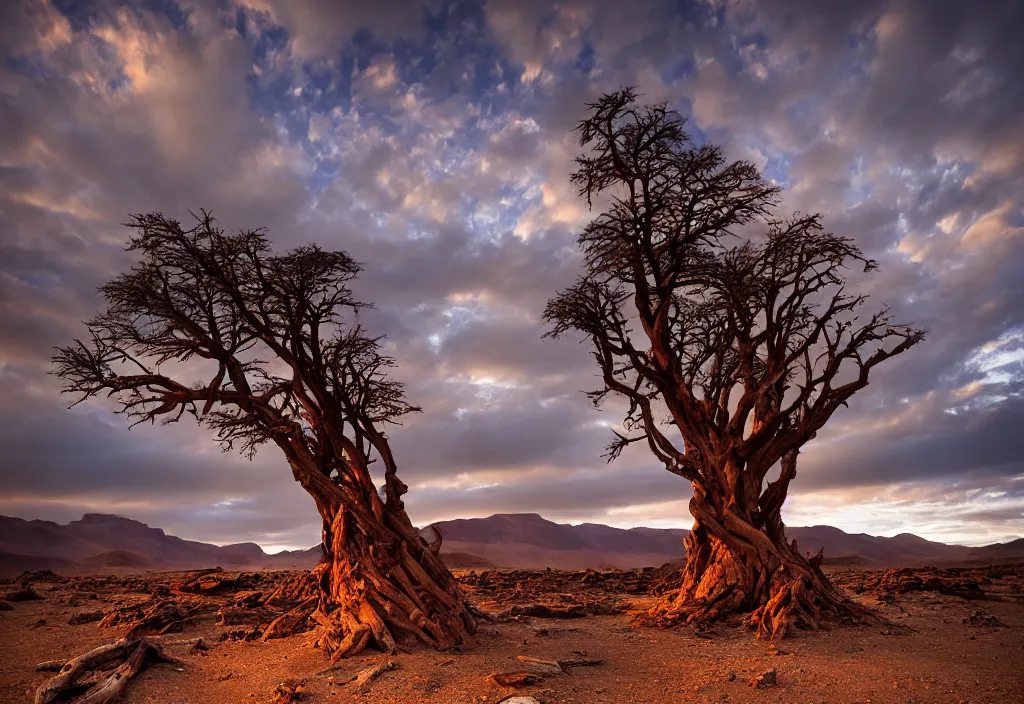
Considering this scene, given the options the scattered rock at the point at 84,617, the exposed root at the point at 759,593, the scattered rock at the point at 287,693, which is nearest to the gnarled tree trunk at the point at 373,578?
the scattered rock at the point at 287,693

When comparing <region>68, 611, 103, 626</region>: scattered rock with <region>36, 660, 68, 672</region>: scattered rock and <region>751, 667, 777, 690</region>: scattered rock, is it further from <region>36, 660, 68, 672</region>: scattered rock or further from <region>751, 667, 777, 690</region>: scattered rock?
<region>751, 667, 777, 690</region>: scattered rock

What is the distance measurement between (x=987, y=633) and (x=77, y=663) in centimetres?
1951

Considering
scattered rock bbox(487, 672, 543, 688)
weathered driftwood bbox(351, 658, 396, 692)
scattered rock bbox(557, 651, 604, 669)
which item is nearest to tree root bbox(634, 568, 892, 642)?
scattered rock bbox(557, 651, 604, 669)

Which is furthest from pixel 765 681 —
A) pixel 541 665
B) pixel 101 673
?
pixel 101 673

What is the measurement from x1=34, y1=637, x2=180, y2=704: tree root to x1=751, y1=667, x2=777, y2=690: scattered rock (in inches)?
418

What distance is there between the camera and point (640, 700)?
396 inches

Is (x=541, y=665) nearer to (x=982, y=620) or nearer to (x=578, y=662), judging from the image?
(x=578, y=662)

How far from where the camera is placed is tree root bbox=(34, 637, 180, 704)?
9.91 meters

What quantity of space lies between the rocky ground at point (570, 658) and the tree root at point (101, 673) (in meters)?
0.28

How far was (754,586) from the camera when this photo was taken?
16.6 metres

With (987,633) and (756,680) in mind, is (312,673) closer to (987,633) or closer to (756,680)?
(756,680)

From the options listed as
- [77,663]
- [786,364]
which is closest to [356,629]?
[77,663]

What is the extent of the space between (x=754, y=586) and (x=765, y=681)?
6614 millimetres

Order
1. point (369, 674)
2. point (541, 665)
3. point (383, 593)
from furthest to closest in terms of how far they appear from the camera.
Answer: point (383, 593) < point (541, 665) < point (369, 674)
